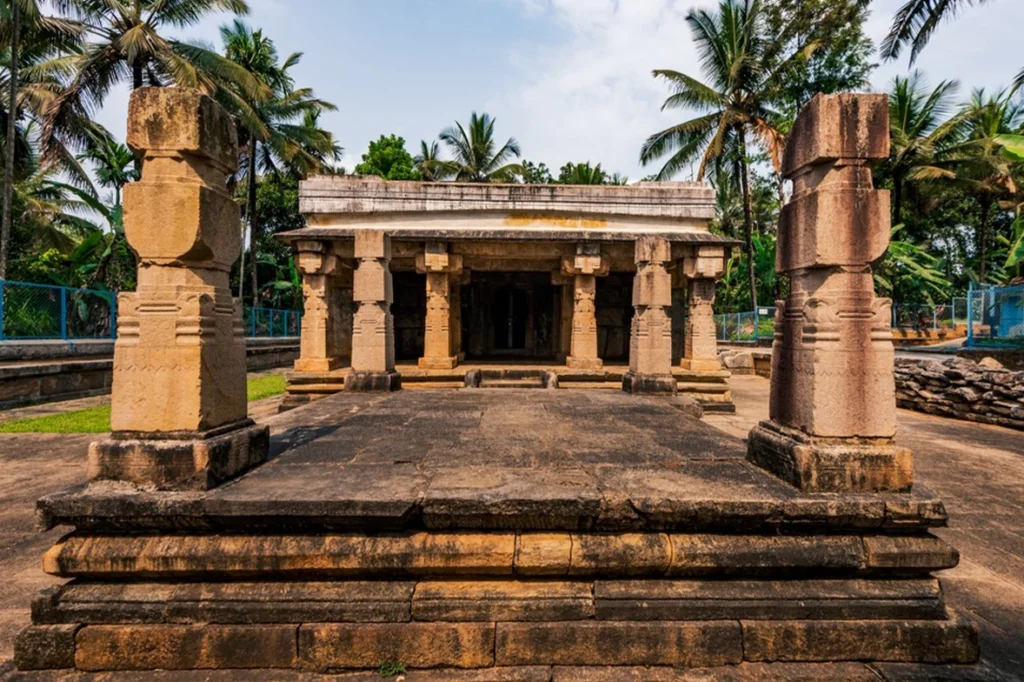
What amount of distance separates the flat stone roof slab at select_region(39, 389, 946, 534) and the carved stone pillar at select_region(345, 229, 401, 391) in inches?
118

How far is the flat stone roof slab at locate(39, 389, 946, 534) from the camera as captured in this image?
2.38 metres

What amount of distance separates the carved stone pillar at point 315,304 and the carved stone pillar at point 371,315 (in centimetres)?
210

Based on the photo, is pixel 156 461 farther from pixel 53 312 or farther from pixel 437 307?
pixel 53 312

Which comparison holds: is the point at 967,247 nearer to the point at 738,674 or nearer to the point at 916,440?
the point at 916,440

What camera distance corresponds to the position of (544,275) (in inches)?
507

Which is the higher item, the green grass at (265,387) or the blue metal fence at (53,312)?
the blue metal fence at (53,312)

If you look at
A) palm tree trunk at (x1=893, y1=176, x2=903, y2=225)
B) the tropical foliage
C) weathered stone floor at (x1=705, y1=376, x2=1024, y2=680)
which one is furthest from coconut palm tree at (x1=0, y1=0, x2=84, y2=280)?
palm tree trunk at (x1=893, y1=176, x2=903, y2=225)

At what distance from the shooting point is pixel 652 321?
22.2 ft

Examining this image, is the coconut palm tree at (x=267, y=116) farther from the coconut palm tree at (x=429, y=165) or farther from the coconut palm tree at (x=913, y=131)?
the coconut palm tree at (x=913, y=131)

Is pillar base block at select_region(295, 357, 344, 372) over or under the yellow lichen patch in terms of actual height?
under

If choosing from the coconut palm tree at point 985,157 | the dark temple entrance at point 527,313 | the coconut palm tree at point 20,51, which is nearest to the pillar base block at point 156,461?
the dark temple entrance at point 527,313

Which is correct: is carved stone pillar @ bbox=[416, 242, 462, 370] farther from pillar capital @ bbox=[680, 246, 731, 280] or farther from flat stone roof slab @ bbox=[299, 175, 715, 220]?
pillar capital @ bbox=[680, 246, 731, 280]

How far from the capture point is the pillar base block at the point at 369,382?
21.8 feet

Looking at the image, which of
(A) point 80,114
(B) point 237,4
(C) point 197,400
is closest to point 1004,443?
(C) point 197,400
